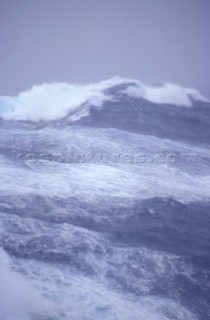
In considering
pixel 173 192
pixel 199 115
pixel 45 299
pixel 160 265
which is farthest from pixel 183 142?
pixel 45 299

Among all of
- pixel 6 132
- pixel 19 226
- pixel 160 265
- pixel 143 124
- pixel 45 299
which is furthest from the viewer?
pixel 143 124

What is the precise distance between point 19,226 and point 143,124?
16.4m

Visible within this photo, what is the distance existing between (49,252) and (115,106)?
20.0 metres

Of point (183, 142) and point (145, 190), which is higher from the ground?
point (183, 142)

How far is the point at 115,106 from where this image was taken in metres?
28.8

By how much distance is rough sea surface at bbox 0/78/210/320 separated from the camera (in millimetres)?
9086

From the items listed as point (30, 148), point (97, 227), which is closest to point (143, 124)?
point (30, 148)

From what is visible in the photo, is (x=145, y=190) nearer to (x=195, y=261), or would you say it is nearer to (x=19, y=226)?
(x=195, y=261)

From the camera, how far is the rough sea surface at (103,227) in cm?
909

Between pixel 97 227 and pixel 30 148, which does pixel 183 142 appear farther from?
pixel 97 227


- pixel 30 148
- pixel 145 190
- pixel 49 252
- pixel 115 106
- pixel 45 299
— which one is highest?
pixel 115 106

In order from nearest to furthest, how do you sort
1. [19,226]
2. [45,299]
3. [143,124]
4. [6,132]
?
→ 1. [45,299]
2. [19,226]
3. [6,132]
4. [143,124]

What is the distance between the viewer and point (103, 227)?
12.4 meters

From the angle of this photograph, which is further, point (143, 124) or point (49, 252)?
point (143, 124)
